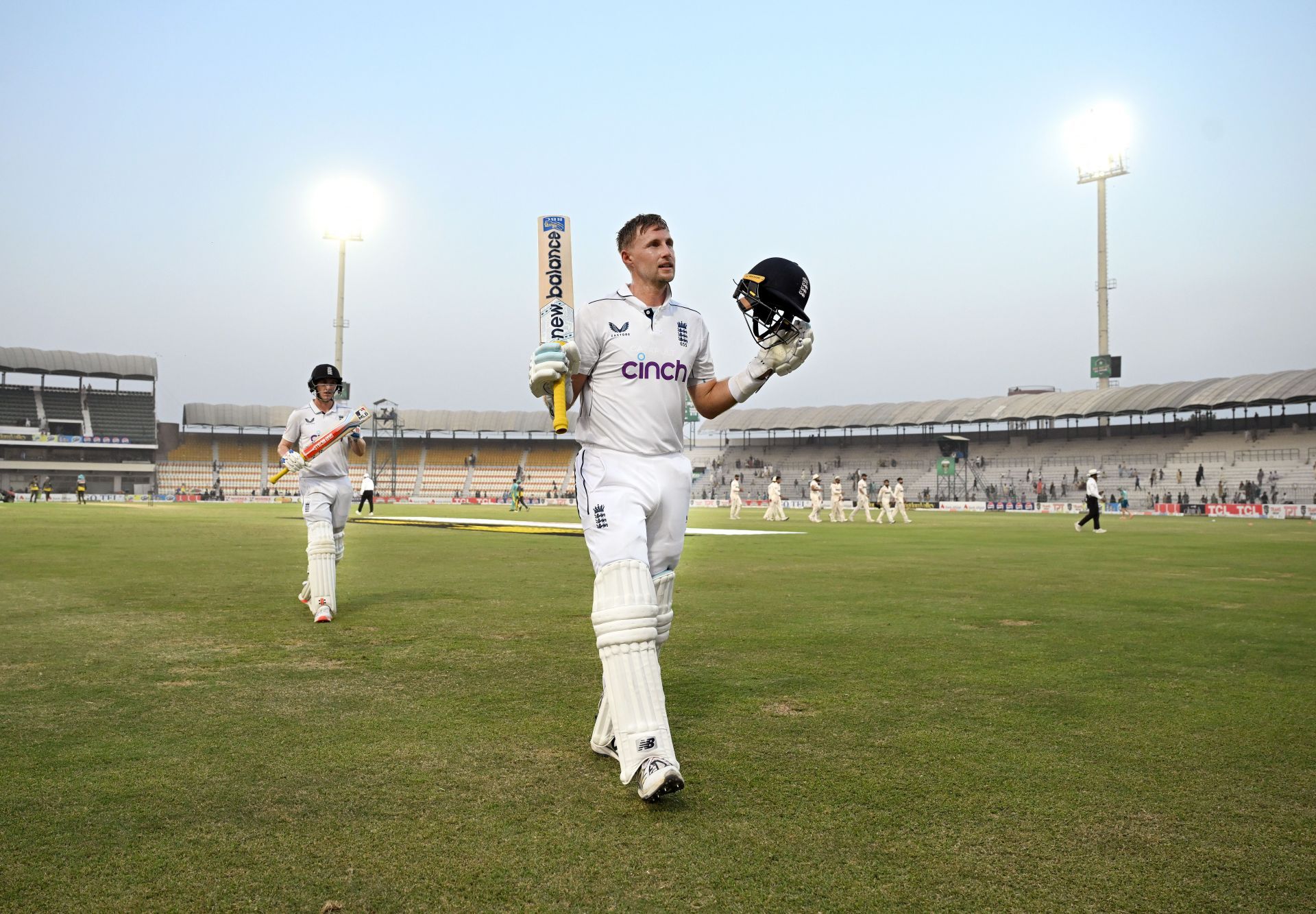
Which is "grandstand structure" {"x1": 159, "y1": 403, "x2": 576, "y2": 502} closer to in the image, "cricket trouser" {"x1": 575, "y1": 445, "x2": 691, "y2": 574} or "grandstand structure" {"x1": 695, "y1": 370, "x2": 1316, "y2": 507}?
"grandstand structure" {"x1": 695, "y1": 370, "x2": 1316, "y2": 507}

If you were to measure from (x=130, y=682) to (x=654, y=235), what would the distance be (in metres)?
4.38

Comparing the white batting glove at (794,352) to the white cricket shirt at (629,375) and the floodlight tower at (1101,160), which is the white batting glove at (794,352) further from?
the floodlight tower at (1101,160)

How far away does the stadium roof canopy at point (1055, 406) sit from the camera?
5366 cm

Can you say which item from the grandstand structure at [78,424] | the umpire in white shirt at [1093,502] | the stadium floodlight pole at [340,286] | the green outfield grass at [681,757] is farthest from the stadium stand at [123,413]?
the green outfield grass at [681,757]

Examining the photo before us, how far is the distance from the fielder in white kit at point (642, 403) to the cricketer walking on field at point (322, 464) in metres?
5.50

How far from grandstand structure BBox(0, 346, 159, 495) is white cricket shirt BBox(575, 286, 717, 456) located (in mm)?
81748

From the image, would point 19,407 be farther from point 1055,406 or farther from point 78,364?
point 1055,406

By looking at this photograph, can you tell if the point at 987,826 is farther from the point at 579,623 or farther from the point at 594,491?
the point at 579,623

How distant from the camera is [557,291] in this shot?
492 cm

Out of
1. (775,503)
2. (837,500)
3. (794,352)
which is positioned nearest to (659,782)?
(794,352)

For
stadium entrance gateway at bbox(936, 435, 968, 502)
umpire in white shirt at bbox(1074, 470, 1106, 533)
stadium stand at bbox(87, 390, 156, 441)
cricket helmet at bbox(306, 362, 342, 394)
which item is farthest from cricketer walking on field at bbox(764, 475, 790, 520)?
stadium stand at bbox(87, 390, 156, 441)

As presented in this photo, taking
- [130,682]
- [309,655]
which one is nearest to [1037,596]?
Answer: [309,655]

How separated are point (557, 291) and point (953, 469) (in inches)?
Answer: 2596

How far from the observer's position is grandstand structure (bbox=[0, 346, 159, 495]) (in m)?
75.1
